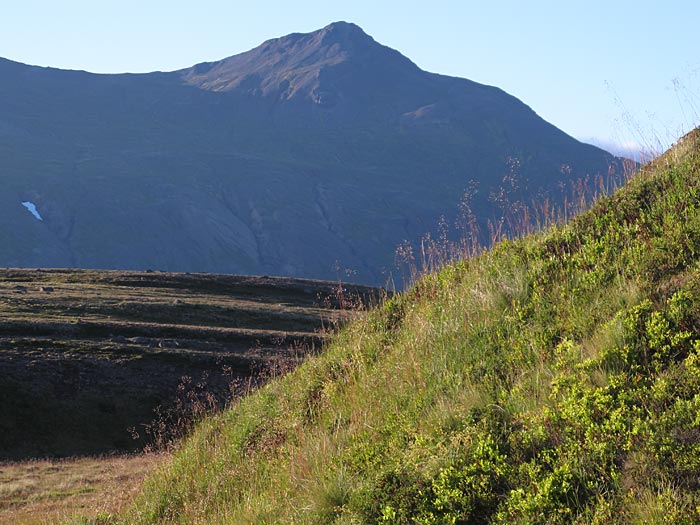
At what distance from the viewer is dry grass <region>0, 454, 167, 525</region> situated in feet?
53.7

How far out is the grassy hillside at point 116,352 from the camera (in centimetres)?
3275

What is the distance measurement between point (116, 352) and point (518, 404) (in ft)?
127

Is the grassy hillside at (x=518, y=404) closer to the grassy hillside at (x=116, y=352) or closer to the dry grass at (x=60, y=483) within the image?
the dry grass at (x=60, y=483)

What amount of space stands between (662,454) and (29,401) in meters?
34.5

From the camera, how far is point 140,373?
39219 millimetres

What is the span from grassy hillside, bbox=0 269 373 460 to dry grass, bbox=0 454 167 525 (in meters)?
2.13

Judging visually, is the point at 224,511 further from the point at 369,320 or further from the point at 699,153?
the point at 699,153

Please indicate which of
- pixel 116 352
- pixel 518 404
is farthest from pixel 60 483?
pixel 518 404

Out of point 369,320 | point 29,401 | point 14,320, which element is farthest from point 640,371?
point 14,320

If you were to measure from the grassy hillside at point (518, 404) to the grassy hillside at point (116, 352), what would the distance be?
754 centimetres

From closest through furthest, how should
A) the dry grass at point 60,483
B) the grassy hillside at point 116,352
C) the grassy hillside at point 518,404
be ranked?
1. the grassy hillside at point 518,404
2. the dry grass at point 60,483
3. the grassy hillside at point 116,352

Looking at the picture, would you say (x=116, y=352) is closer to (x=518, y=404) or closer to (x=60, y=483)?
(x=60, y=483)

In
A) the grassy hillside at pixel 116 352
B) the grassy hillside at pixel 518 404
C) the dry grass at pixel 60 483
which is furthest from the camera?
the grassy hillside at pixel 116 352

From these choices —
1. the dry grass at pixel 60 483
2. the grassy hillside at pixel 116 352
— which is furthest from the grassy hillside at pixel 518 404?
the grassy hillside at pixel 116 352
